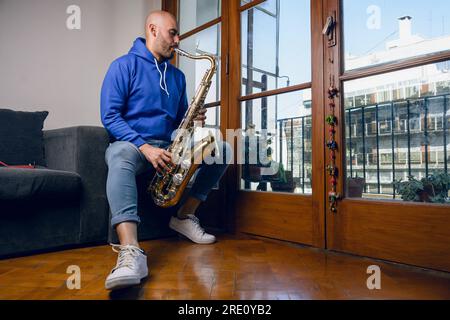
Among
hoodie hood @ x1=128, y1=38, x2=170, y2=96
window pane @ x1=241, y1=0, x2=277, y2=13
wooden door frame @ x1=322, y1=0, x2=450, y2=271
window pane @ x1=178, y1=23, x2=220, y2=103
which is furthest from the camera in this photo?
window pane @ x1=178, y1=23, x2=220, y2=103

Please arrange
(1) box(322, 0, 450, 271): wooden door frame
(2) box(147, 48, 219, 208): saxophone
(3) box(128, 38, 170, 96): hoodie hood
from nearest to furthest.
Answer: (1) box(322, 0, 450, 271): wooden door frame, (2) box(147, 48, 219, 208): saxophone, (3) box(128, 38, 170, 96): hoodie hood

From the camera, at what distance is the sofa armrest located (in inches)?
64.1

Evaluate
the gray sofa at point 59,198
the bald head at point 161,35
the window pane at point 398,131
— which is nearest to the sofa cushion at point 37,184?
the gray sofa at point 59,198

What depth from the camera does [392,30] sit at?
1.43 meters

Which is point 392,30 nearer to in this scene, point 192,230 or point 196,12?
point 192,230

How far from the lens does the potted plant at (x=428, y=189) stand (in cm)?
130

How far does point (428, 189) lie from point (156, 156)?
108 cm

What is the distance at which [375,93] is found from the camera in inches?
58.2

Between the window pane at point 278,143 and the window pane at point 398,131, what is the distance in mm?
236

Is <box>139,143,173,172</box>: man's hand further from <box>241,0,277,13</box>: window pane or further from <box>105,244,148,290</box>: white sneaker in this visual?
<box>241,0,277,13</box>: window pane

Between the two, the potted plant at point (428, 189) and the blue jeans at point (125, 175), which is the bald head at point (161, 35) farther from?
the potted plant at point (428, 189)

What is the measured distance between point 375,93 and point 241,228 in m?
0.98

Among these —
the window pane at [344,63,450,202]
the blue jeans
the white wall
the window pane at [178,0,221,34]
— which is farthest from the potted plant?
the white wall

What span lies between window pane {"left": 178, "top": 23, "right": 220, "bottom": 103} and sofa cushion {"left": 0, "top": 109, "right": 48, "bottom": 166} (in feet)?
3.31
